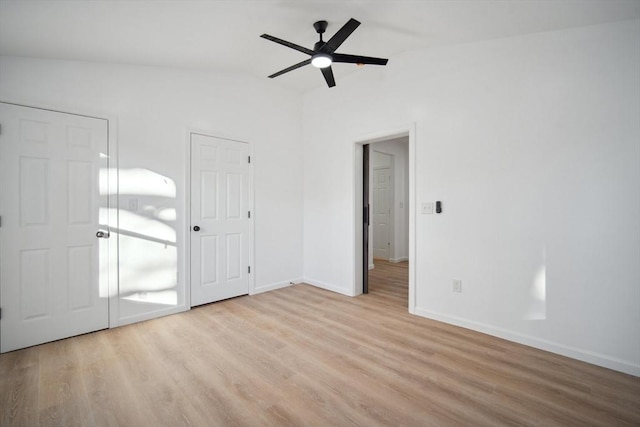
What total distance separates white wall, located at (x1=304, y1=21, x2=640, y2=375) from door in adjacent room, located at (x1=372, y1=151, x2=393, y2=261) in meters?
3.32

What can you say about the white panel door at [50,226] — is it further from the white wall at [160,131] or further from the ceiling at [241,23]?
the ceiling at [241,23]

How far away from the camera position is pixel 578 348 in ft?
8.17

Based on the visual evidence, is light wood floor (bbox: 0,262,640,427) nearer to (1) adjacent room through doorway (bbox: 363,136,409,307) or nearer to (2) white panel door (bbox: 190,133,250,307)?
(2) white panel door (bbox: 190,133,250,307)

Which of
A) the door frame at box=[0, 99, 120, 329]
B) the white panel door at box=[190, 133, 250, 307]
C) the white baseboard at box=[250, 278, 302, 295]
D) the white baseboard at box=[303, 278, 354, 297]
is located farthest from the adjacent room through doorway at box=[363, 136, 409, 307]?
the door frame at box=[0, 99, 120, 329]

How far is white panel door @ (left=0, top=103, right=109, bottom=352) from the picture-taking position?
2588 millimetres

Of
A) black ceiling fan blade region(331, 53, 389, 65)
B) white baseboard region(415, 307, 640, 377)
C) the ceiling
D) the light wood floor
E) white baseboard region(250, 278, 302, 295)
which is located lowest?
the light wood floor

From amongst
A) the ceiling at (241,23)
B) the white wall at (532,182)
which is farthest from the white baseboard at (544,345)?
the ceiling at (241,23)

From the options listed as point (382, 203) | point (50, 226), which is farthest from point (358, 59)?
point (382, 203)

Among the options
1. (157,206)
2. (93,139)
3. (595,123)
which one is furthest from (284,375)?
(595,123)

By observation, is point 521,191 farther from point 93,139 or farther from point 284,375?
point 93,139

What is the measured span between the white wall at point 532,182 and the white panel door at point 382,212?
3369mm

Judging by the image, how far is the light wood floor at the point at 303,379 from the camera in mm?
1818

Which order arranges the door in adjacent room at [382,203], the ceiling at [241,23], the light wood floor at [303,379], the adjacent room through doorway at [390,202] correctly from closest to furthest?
the light wood floor at [303,379] < the ceiling at [241,23] < the adjacent room through doorway at [390,202] < the door in adjacent room at [382,203]

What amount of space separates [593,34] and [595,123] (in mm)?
718
